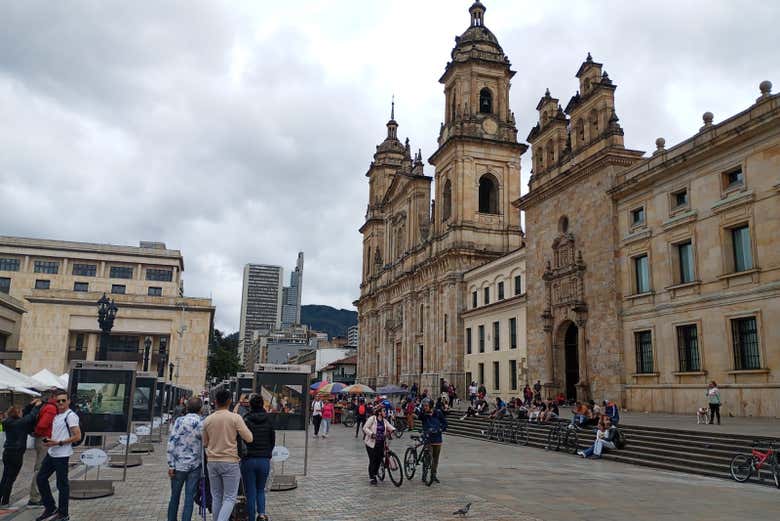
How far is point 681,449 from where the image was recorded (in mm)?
17422

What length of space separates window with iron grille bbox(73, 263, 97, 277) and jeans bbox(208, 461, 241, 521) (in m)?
75.0

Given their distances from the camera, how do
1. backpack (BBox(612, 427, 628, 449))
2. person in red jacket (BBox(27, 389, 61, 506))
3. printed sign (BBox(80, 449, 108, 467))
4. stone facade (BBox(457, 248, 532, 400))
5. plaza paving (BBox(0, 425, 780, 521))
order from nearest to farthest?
plaza paving (BBox(0, 425, 780, 521))
person in red jacket (BBox(27, 389, 61, 506))
printed sign (BBox(80, 449, 108, 467))
backpack (BBox(612, 427, 628, 449))
stone facade (BBox(457, 248, 532, 400))

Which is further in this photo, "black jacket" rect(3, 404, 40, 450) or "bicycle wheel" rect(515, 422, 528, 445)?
"bicycle wheel" rect(515, 422, 528, 445)

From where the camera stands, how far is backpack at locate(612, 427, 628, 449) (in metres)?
19.5

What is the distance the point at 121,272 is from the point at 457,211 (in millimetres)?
44828

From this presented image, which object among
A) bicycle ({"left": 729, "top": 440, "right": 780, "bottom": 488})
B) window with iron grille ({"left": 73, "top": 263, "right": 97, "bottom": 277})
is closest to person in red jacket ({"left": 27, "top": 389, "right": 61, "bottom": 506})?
bicycle ({"left": 729, "top": 440, "right": 780, "bottom": 488})

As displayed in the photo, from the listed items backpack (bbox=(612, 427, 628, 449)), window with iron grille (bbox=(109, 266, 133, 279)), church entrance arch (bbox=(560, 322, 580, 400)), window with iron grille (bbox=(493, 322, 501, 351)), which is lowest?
backpack (bbox=(612, 427, 628, 449))

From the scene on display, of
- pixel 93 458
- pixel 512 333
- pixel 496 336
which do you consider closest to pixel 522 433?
Result: pixel 512 333

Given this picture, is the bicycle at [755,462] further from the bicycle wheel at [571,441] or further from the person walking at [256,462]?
the person walking at [256,462]

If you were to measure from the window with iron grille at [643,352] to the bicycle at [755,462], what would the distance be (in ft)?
38.3

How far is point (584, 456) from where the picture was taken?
1992cm

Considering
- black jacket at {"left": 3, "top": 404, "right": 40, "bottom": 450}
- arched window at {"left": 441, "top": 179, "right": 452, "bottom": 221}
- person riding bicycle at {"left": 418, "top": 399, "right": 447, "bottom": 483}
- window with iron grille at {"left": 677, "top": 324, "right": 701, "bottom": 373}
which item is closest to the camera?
black jacket at {"left": 3, "top": 404, "right": 40, "bottom": 450}

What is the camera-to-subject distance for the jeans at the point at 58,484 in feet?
30.6

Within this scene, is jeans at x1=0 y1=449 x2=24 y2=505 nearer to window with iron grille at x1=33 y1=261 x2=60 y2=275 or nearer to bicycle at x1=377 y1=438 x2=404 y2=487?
bicycle at x1=377 y1=438 x2=404 y2=487
